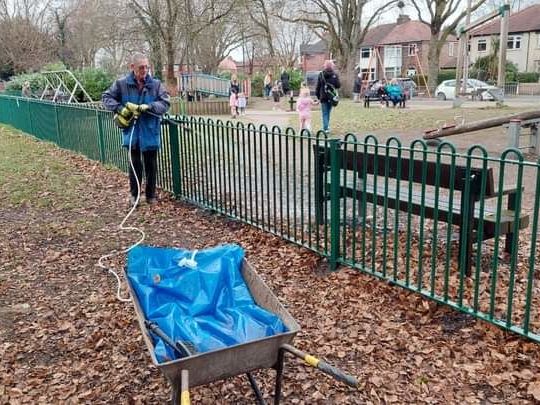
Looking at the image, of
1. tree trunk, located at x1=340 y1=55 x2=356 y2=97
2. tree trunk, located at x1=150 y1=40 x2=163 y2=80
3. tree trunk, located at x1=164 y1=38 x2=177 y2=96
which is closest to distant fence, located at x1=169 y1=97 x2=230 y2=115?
tree trunk, located at x1=164 y1=38 x2=177 y2=96

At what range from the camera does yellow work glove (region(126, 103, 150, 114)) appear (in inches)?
248

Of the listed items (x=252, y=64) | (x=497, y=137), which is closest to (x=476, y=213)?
(x=497, y=137)

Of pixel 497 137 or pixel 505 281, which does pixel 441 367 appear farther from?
pixel 497 137

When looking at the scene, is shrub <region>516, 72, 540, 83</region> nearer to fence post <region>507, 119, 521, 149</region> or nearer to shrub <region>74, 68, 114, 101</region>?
shrub <region>74, 68, 114, 101</region>

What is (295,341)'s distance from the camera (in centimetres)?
363

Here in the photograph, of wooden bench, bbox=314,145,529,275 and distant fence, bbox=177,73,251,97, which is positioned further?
distant fence, bbox=177,73,251,97

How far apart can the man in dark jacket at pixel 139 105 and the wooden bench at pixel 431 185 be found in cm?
242

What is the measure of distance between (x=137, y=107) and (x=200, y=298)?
12.6ft

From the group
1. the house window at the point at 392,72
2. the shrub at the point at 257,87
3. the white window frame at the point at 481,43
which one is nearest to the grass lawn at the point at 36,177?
the shrub at the point at 257,87

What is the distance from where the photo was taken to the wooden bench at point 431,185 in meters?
3.79

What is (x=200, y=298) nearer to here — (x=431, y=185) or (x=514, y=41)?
(x=431, y=185)

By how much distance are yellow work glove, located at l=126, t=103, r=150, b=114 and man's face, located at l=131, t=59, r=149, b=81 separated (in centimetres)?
35

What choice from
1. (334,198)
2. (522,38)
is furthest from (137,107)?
(522,38)

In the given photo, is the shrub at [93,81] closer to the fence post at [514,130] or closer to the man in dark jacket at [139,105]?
the man in dark jacket at [139,105]
